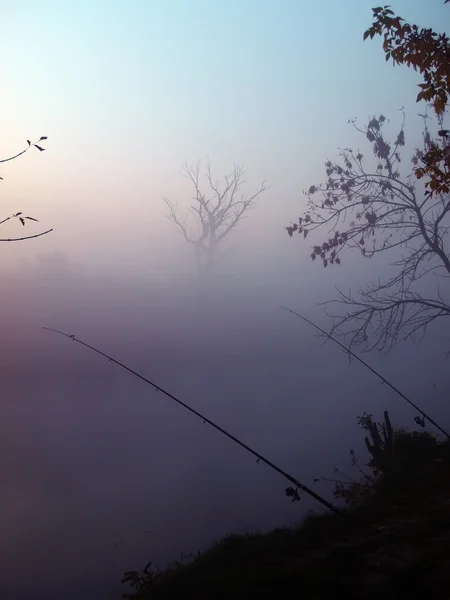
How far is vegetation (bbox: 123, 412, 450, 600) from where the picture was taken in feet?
12.5

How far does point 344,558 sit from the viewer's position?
14.0ft

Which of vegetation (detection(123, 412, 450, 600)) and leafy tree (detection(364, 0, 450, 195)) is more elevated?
leafy tree (detection(364, 0, 450, 195))

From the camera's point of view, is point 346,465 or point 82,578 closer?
point 82,578

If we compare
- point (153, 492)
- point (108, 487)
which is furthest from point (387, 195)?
point (108, 487)

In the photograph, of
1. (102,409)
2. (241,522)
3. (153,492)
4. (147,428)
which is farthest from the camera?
(102,409)

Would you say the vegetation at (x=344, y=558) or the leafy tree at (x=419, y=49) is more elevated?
the leafy tree at (x=419, y=49)

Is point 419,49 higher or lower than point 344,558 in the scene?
higher

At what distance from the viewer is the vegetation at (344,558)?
3.80m

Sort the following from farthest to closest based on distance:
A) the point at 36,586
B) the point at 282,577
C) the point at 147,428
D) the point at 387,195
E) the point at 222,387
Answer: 1. the point at 222,387
2. the point at 147,428
3. the point at 387,195
4. the point at 36,586
5. the point at 282,577

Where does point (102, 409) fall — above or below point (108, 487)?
above

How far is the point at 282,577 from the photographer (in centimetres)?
415

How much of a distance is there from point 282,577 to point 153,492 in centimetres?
608

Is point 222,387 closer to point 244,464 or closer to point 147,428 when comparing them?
point 147,428

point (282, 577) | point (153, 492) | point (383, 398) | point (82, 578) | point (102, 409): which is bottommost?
point (282, 577)
